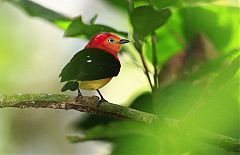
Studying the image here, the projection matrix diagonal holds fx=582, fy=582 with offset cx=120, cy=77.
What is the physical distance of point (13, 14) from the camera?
3199 mm

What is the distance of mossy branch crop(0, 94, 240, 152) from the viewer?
2.48ft

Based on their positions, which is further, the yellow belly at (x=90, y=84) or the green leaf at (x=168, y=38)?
the green leaf at (x=168, y=38)

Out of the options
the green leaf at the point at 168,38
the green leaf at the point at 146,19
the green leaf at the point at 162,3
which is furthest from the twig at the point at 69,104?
the green leaf at the point at 168,38

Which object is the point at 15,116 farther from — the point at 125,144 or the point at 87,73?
the point at 87,73

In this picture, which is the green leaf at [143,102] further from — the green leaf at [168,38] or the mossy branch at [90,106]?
the mossy branch at [90,106]

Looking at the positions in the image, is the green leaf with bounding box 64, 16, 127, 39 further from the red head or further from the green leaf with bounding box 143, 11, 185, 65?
the green leaf with bounding box 143, 11, 185, 65

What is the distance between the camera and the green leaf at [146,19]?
1.04 metres

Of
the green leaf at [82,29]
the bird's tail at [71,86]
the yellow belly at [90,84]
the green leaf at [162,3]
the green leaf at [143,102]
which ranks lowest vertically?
the green leaf at [143,102]

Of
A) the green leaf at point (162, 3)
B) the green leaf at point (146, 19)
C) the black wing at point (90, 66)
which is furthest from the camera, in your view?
the green leaf at point (162, 3)

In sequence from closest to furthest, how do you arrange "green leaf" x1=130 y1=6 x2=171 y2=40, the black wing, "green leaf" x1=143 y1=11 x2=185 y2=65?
the black wing
"green leaf" x1=130 y1=6 x2=171 y2=40
"green leaf" x1=143 y1=11 x2=185 y2=65

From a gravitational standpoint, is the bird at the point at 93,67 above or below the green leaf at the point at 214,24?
above

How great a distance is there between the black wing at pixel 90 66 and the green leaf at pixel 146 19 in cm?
24

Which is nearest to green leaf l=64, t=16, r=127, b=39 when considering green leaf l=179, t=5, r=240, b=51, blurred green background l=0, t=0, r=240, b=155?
blurred green background l=0, t=0, r=240, b=155

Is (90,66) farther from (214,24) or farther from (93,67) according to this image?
(214,24)
